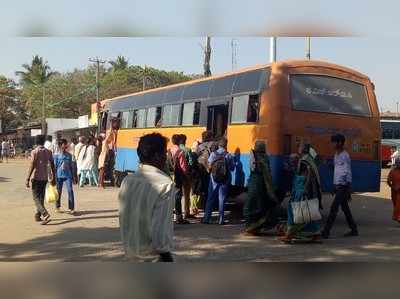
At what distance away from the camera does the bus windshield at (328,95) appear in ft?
32.9

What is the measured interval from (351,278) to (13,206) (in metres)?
9.90

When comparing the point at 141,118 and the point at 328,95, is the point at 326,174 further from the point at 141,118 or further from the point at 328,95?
the point at 141,118

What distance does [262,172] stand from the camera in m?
8.82

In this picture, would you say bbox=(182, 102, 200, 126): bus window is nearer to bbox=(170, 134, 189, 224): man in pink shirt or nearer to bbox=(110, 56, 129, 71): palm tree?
bbox=(170, 134, 189, 224): man in pink shirt

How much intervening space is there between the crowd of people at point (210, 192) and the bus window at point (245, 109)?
715mm

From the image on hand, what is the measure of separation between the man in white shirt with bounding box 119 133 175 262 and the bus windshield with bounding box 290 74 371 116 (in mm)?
6969

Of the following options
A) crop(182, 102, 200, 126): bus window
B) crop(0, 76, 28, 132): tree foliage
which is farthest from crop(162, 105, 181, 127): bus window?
crop(0, 76, 28, 132): tree foliage

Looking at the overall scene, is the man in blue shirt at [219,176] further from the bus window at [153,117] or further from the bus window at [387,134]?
the bus window at [387,134]

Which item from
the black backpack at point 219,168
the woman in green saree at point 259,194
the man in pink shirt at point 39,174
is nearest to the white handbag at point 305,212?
the woman in green saree at point 259,194

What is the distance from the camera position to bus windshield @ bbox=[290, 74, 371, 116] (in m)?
10.0

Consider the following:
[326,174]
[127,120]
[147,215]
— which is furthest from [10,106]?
[147,215]

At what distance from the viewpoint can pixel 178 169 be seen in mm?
9883

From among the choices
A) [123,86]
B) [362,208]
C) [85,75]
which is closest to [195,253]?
[362,208]

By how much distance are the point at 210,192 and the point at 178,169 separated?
70cm
